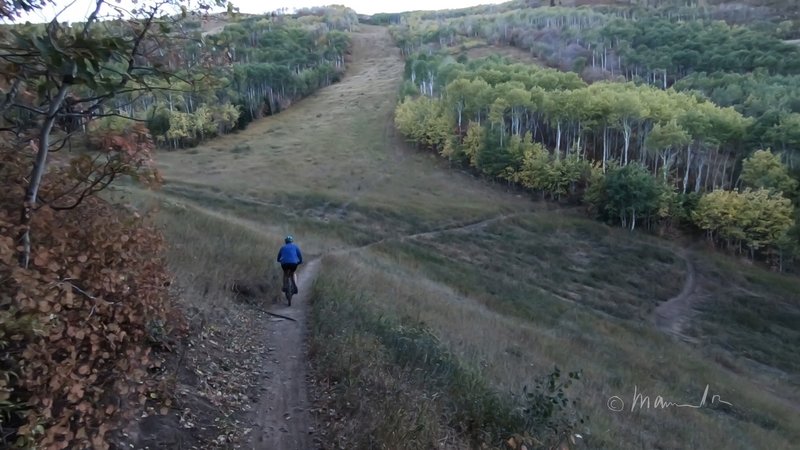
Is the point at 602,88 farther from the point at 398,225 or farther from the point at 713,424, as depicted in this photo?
the point at 713,424

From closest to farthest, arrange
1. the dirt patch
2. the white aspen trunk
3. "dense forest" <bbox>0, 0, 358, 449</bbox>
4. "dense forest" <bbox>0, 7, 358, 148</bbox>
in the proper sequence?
1. "dense forest" <bbox>0, 0, 358, 449</bbox>
2. "dense forest" <bbox>0, 7, 358, 148</bbox>
3. the dirt patch
4. the white aspen trunk

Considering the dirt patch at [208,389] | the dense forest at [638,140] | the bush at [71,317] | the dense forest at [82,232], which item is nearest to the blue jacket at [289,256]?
the dirt patch at [208,389]

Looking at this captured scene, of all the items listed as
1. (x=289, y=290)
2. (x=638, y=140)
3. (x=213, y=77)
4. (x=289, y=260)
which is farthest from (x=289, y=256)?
(x=638, y=140)

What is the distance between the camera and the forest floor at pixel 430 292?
845cm

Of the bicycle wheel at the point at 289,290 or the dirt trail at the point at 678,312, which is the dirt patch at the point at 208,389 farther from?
the dirt trail at the point at 678,312

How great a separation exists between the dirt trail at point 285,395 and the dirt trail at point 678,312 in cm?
3107

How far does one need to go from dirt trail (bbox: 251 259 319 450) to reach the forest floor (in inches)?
1.3

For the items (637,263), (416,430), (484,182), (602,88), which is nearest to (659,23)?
(602,88)

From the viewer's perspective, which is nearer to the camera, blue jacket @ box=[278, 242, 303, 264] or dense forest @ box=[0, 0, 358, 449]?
dense forest @ box=[0, 0, 358, 449]

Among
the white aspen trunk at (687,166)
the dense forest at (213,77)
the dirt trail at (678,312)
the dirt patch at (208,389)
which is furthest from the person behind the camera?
the white aspen trunk at (687,166)

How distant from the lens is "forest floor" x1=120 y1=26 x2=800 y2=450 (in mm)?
8453

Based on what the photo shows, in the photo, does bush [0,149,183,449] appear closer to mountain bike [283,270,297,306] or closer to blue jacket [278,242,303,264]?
mountain bike [283,270,297,306]

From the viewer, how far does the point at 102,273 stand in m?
5.44

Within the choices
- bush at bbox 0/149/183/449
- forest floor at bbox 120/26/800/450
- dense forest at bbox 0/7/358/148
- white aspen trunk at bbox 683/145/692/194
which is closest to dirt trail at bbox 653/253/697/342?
forest floor at bbox 120/26/800/450
